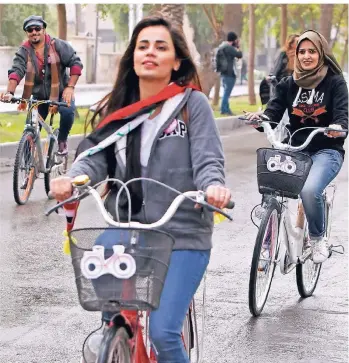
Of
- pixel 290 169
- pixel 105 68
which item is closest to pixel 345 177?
pixel 290 169

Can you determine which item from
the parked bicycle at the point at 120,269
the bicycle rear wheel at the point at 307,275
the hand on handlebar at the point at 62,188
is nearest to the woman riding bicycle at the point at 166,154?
the hand on handlebar at the point at 62,188

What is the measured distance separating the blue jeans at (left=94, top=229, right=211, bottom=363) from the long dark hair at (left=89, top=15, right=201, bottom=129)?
0.76 m

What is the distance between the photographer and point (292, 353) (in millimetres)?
6273

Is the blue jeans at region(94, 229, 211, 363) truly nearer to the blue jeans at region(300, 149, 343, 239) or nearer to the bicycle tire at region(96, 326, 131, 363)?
the bicycle tire at region(96, 326, 131, 363)

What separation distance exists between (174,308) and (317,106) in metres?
3.75

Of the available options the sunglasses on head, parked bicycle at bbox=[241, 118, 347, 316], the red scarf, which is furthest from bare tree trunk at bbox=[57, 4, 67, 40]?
the red scarf

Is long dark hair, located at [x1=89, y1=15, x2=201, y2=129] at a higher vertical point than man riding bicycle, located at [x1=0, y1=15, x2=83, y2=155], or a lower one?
higher

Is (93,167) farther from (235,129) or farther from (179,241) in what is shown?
(235,129)

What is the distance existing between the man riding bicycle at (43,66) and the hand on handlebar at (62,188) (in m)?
7.71

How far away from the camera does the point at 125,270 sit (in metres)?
3.74

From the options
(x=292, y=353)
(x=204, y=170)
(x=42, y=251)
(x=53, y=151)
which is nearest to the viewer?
(x=204, y=170)

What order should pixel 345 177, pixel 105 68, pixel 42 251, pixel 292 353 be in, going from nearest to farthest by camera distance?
pixel 292 353 < pixel 42 251 < pixel 345 177 < pixel 105 68

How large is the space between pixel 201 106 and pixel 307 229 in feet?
11.3

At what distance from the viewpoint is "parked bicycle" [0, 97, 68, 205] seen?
11359 millimetres
